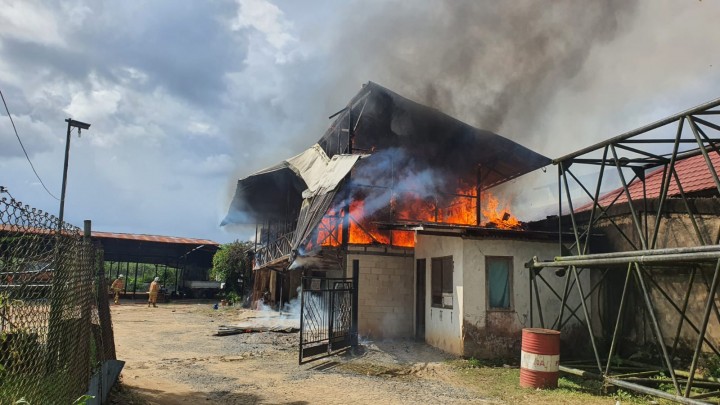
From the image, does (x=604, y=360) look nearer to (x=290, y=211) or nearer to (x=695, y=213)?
(x=695, y=213)

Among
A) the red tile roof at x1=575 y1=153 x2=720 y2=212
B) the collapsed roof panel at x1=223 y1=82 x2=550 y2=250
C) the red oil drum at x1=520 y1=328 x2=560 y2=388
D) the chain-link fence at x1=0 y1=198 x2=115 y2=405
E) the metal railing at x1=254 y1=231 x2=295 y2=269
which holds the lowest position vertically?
the red oil drum at x1=520 y1=328 x2=560 y2=388

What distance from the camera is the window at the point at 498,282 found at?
11914 millimetres

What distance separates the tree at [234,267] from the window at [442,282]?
757 inches

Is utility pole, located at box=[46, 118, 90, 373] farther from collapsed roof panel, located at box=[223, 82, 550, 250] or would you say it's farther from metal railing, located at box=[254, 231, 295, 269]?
metal railing, located at box=[254, 231, 295, 269]

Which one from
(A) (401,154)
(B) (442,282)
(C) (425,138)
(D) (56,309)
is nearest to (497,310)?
(B) (442,282)

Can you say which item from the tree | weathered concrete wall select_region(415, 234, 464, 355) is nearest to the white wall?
weathered concrete wall select_region(415, 234, 464, 355)

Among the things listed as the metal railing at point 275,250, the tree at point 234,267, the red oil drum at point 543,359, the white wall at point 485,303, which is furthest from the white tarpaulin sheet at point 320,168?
the tree at point 234,267

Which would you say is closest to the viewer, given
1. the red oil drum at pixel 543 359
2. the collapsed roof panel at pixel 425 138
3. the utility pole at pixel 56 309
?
the utility pole at pixel 56 309

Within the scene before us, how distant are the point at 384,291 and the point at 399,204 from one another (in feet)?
9.94

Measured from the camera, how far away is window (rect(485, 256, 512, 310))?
11914 millimetres

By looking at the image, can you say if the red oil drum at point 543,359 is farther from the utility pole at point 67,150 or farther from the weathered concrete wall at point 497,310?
the utility pole at point 67,150

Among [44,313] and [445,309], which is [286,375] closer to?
[445,309]

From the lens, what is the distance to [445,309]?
12461 mm

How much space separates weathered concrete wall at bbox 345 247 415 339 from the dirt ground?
0.83 meters
